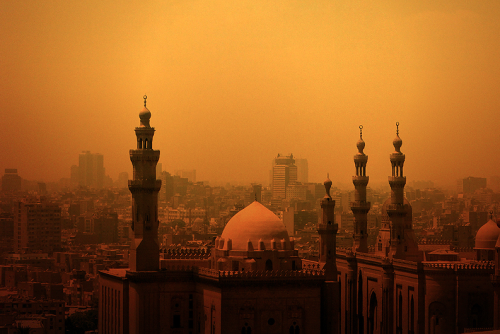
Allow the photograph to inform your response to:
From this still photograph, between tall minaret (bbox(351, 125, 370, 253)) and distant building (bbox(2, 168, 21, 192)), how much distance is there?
2245 cm

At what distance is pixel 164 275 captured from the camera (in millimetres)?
47844

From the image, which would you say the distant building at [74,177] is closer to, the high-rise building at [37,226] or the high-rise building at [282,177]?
the high-rise building at [37,226]

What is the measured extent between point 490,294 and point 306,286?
891 centimetres

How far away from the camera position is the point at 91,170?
7969cm

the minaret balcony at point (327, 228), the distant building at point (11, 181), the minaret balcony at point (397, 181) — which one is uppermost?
the distant building at point (11, 181)

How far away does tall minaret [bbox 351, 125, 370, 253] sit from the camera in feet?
189

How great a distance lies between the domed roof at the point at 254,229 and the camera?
47.9 m

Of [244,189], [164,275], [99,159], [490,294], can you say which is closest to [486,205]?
[244,189]

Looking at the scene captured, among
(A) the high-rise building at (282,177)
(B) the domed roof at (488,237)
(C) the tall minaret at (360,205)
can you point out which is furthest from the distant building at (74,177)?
(B) the domed roof at (488,237)

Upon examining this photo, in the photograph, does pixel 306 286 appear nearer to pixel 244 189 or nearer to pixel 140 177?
pixel 140 177

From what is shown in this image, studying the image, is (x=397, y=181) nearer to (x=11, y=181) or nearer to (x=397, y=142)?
(x=397, y=142)

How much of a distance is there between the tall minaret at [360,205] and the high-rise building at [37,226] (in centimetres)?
3951

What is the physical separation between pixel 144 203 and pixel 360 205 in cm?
1481

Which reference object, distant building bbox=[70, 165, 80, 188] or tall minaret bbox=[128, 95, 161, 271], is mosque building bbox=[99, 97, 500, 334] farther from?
distant building bbox=[70, 165, 80, 188]
